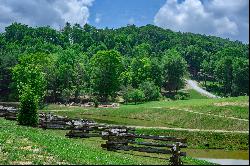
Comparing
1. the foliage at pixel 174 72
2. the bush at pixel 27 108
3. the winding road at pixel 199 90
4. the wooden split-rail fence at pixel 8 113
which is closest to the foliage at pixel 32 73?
the wooden split-rail fence at pixel 8 113

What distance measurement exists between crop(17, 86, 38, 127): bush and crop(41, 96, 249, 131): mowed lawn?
22.6m

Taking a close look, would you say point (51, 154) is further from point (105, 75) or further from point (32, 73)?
point (105, 75)

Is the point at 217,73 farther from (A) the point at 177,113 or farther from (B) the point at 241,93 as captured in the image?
(A) the point at 177,113

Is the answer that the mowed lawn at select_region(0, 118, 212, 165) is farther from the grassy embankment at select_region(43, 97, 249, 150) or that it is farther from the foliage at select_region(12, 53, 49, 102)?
the foliage at select_region(12, 53, 49, 102)

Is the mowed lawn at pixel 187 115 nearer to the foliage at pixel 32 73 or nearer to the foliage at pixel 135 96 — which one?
the foliage at pixel 32 73

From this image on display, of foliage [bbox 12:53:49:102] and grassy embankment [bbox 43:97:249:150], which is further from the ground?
foliage [bbox 12:53:49:102]

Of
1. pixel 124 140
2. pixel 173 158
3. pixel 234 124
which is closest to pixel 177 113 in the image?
pixel 234 124

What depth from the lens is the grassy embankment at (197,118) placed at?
2072 inches

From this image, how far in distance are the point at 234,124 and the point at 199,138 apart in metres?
13.5

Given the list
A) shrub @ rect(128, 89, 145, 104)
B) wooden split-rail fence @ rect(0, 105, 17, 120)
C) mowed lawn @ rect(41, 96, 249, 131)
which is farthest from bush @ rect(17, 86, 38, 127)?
shrub @ rect(128, 89, 145, 104)

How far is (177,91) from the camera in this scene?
168875 mm

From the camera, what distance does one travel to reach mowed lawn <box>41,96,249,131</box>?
218 feet

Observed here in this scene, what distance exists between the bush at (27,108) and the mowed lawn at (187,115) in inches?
888

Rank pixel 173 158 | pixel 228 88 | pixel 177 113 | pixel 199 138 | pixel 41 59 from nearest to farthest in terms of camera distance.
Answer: pixel 173 158 < pixel 199 138 < pixel 177 113 < pixel 41 59 < pixel 228 88
